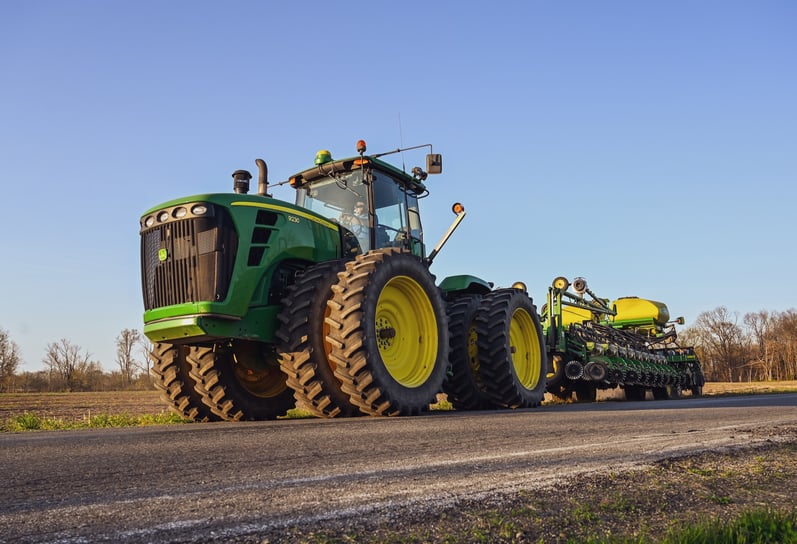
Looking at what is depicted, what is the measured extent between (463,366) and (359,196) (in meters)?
2.74

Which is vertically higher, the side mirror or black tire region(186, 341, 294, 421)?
the side mirror

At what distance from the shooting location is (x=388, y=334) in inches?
277

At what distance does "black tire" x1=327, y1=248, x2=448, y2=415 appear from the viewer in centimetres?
618

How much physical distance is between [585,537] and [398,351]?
567cm

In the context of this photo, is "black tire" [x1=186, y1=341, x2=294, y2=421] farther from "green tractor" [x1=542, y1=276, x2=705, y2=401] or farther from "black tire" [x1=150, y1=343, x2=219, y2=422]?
"green tractor" [x1=542, y1=276, x2=705, y2=401]

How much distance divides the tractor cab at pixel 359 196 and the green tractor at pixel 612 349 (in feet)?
19.0

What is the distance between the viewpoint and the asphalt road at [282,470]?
2.02 metres

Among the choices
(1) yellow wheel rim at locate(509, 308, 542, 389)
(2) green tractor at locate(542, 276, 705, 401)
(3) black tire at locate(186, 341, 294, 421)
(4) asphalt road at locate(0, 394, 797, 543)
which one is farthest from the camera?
(2) green tractor at locate(542, 276, 705, 401)

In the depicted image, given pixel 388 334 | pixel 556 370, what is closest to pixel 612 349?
pixel 556 370

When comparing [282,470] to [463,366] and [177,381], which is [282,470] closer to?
[177,381]

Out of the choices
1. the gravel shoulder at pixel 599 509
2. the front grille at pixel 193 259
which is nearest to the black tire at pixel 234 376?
the front grille at pixel 193 259

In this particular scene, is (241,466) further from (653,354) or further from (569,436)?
(653,354)

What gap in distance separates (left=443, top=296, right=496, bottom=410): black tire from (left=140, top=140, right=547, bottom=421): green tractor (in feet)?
0.07

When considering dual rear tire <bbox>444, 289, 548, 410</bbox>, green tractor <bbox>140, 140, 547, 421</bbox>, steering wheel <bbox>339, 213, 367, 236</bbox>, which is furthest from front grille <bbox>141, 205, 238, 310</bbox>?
dual rear tire <bbox>444, 289, 548, 410</bbox>
